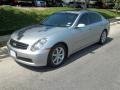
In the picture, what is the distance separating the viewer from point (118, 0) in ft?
73.2

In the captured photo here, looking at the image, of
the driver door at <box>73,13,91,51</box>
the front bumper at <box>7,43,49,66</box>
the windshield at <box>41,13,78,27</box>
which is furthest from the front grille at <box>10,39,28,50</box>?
the driver door at <box>73,13,91,51</box>

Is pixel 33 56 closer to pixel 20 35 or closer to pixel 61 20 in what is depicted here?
pixel 20 35

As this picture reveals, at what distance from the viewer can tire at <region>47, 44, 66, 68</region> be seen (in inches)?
226

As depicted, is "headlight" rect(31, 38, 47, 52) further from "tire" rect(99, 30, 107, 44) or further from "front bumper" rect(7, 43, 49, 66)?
"tire" rect(99, 30, 107, 44)

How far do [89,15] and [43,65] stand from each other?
3102 mm

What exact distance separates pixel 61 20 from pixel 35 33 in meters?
1.34

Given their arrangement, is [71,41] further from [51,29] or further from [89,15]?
[89,15]

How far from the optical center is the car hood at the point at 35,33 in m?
5.67

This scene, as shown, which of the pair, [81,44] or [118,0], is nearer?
[81,44]

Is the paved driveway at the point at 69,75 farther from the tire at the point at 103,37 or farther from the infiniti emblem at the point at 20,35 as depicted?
the tire at the point at 103,37

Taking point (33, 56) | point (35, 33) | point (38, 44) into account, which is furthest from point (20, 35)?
point (33, 56)

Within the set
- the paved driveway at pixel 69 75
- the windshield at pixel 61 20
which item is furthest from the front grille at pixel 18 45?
the windshield at pixel 61 20

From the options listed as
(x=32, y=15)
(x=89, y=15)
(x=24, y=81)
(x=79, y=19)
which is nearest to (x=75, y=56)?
(x=79, y=19)

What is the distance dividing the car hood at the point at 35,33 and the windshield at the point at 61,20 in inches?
16.5
